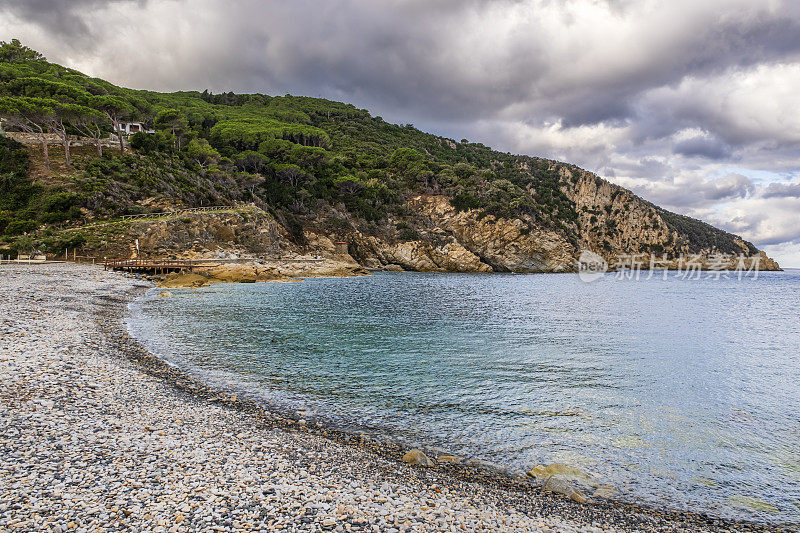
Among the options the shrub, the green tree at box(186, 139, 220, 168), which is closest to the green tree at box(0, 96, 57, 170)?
the shrub

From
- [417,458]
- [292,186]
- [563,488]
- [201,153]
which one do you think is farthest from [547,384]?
[292,186]

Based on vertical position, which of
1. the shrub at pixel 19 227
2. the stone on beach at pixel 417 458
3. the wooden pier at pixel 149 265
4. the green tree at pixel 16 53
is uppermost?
the green tree at pixel 16 53

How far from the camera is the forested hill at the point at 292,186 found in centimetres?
5556

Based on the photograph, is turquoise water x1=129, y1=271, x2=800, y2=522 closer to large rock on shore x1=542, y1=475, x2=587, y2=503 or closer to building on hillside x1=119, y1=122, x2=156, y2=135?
large rock on shore x1=542, y1=475, x2=587, y2=503

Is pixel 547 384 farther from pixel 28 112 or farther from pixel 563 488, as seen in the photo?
pixel 28 112

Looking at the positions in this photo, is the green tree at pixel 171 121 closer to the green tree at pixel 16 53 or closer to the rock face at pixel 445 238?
the rock face at pixel 445 238

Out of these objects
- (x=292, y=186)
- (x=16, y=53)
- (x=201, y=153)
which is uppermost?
(x=16, y=53)

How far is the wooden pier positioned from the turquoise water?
23.4 m

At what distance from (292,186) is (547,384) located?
3320 inches

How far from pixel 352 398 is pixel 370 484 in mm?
5116

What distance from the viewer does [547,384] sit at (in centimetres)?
1352

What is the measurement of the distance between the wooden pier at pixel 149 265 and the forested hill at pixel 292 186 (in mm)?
3139

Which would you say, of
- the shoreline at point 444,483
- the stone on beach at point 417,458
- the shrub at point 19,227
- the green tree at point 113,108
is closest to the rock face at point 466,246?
the green tree at point 113,108

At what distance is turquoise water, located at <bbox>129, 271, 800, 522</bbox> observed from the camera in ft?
28.0
